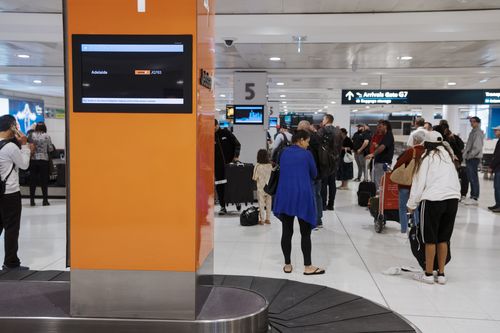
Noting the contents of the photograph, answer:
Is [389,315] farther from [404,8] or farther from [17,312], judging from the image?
[404,8]

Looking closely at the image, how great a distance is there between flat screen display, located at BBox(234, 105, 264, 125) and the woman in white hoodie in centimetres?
854

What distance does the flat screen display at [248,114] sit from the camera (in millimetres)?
13266

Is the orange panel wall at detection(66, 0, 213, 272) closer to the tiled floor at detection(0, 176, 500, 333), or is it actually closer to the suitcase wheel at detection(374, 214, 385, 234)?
the tiled floor at detection(0, 176, 500, 333)

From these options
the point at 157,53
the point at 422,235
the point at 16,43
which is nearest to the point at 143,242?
the point at 157,53

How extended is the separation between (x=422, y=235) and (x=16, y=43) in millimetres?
9246

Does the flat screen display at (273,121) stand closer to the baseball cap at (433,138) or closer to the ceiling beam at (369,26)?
the ceiling beam at (369,26)

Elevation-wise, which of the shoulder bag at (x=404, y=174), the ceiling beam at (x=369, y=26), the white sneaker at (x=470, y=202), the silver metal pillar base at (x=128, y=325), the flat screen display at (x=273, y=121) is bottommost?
the white sneaker at (x=470, y=202)

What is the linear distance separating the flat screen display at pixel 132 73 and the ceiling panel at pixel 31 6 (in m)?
5.29

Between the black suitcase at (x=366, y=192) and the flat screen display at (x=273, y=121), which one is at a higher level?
the flat screen display at (x=273, y=121)

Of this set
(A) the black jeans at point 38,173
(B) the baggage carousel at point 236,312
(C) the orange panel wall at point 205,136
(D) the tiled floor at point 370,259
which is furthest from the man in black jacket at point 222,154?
(C) the orange panel wall at point 205,136

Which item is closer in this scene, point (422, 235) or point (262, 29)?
point (422, 235)

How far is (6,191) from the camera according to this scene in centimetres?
481

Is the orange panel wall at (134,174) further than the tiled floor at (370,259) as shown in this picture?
No

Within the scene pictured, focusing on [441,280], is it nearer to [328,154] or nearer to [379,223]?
[328,154]
